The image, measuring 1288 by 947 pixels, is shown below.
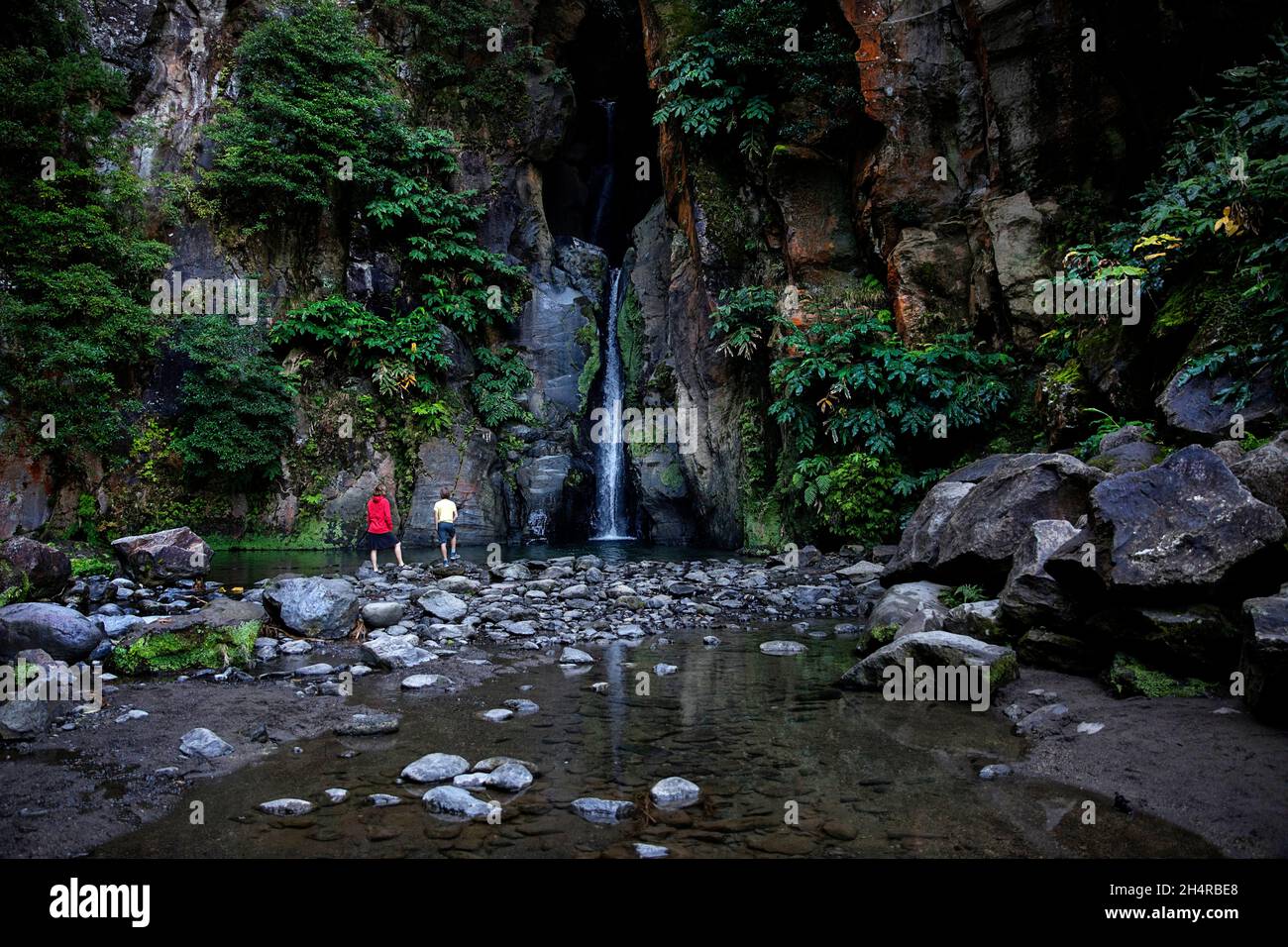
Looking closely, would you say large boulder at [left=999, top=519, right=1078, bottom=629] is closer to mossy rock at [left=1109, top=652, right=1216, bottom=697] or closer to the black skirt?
mossy rock at [left=1109, top=652, right=1216, bottom=697]

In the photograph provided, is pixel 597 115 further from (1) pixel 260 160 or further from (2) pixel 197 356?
(2) pixel 197 356

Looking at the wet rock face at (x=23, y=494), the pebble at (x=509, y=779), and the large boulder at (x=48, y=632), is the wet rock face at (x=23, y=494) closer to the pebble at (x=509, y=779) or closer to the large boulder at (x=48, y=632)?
the large boulder at (x=48, y=632)

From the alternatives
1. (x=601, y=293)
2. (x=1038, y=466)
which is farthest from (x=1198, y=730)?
(x=601, y=293)

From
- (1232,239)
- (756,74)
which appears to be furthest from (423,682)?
(756,74)

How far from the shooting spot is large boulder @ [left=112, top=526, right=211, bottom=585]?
34.7 ft

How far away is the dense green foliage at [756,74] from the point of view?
48.2 feet

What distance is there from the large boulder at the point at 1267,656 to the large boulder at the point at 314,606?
7.40m

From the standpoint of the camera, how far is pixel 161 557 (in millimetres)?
10711

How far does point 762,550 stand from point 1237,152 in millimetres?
9720

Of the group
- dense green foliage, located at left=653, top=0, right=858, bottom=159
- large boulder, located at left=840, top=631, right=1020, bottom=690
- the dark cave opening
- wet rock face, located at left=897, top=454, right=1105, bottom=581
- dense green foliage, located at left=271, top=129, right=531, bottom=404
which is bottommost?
large boulder, located at left=840, top=631, right=1020, bottom=690

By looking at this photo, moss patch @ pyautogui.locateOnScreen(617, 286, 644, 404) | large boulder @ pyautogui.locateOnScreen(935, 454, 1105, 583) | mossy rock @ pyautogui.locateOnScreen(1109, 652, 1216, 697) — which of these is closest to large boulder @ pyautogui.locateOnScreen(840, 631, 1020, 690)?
mossy rock @ pyautogui.locateOnScreen(1109, 652, 1216, 697)

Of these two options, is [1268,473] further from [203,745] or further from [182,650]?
[182,650]

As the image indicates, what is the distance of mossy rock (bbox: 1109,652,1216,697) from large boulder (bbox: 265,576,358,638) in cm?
690

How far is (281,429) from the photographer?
58.3 feet
